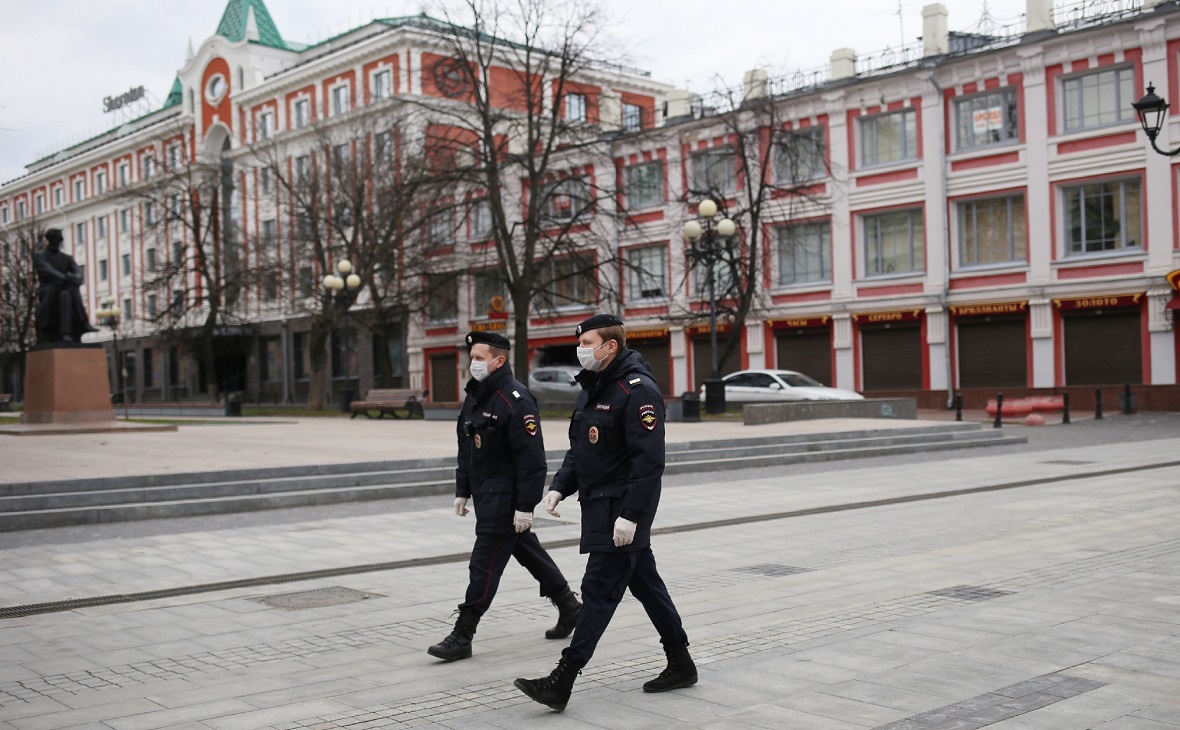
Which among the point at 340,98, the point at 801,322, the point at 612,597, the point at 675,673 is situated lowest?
the point at 675,673

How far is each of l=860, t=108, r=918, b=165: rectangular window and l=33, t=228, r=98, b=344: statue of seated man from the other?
24.9 meters

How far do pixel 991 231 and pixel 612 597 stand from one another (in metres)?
33.4

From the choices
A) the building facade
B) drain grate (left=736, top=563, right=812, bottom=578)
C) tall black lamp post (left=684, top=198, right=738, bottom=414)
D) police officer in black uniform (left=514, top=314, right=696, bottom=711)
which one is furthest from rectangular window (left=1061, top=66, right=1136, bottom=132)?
police officer in black uniform (left=514, top=314, right=696, bottom=711)

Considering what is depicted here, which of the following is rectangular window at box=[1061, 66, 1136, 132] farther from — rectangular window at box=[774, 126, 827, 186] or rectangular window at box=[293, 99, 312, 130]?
rectangular window at box=[293, 99, 312, 130]

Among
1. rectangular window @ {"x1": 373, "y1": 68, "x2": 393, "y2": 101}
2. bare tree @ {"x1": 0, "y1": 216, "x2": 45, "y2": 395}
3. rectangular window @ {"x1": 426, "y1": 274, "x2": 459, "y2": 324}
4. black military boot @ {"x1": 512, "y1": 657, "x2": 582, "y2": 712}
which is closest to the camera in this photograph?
black military boot @ {"x1": 512, "y1": 657, "x2": 582, "y2": 712}

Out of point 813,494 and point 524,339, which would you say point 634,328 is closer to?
point 524,339

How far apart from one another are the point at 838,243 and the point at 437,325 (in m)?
20.4

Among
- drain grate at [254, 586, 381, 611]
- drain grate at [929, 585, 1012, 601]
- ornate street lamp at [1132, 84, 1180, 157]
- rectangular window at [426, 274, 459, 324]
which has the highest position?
ornate street lamp at [1132, 84, 1180, 157]

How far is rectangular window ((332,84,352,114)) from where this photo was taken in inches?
2261

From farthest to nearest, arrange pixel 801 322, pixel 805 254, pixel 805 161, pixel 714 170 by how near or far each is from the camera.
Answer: pixel 714 170 < pixel 805 254 < pixel 801 322 < pixel 805 161

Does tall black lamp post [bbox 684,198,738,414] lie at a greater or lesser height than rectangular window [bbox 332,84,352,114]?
lesser

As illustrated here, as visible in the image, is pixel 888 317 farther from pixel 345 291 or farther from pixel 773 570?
pixel 773 570

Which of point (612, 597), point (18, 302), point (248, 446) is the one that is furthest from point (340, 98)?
point (612, 597)

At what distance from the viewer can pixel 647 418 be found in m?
5.46
